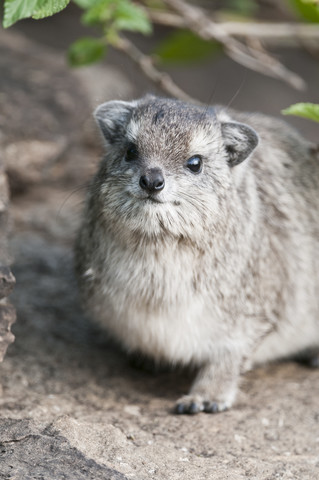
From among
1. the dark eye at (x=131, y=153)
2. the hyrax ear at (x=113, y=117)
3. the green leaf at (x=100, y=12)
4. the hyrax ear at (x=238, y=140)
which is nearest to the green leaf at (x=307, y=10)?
the green leaf at (x=100, y=12)

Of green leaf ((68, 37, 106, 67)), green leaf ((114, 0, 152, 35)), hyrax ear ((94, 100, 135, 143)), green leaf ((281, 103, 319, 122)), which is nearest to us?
green leaf ((281, 103, 319, 122))

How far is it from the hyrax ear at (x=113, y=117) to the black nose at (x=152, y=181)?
34.9 inches

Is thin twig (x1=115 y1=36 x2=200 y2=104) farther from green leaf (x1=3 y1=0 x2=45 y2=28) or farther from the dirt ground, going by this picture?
green leaf (x1=3 y1=0 x2=45 y2=28)

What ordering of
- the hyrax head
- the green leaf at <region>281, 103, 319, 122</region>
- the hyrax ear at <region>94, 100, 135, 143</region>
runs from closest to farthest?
1. the hyrax head
2. the green leaf at <region>281, 103, 319, 122</region>
3. the hyrax ear at <region>94, 100, 135, 143</region>

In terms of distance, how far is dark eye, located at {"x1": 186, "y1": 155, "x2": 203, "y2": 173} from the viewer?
4994 mm

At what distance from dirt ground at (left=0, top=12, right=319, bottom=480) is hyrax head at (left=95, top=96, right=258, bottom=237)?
2.30 ft

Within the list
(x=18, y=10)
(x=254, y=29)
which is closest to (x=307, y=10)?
(x=254, y=29)

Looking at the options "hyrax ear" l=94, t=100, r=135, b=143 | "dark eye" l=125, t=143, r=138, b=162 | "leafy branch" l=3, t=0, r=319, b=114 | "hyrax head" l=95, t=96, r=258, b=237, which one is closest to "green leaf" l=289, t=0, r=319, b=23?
"leafy branch" l=3, t=0, r=319, b=114

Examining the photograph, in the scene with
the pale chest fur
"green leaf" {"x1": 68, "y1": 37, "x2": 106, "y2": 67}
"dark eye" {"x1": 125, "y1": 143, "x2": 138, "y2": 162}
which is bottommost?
the pale chest fur

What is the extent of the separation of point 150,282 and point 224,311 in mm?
661

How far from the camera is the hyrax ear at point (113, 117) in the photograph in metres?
5.44

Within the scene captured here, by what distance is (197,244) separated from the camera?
198 inches

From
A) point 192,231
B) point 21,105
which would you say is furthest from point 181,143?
point 21,105

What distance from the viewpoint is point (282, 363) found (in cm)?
649
